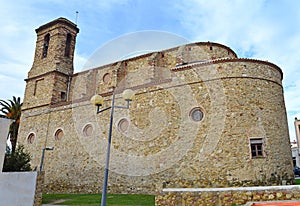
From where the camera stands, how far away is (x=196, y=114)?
1284cm

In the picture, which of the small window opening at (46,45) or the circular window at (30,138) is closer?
the circular window at (30,138)

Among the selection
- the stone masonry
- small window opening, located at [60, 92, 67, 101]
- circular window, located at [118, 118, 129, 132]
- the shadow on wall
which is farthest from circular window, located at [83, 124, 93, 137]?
the shadow on wall

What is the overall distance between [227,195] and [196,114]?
19.6 ft

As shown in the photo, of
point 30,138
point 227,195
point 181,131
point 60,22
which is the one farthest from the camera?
point 60,22

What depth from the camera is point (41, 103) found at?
19.5 metres

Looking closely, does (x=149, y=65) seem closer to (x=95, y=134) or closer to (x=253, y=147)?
(x=95, y=134)

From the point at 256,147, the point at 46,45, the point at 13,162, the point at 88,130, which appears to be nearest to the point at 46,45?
the point at 46,45

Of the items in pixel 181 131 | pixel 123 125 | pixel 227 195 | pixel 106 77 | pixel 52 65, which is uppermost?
pixel 52 65

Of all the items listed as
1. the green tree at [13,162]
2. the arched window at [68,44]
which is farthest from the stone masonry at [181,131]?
the arched window at [68,44]

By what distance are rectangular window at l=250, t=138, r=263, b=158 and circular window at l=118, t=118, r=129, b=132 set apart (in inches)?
273

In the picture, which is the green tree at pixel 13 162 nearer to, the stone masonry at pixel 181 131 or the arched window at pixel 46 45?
the stone masonry at pixel 181 131

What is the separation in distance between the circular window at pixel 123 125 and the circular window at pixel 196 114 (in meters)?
4.09

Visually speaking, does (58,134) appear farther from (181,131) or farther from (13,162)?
(181,131)

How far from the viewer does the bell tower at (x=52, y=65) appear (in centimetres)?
1967
